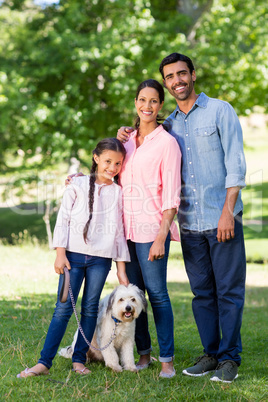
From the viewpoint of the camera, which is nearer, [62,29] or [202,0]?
[62,29]

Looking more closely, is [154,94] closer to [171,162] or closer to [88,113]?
[171,162]

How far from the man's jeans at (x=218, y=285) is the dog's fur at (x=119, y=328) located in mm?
482

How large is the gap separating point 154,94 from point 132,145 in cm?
44

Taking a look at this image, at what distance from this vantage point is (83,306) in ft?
12.6

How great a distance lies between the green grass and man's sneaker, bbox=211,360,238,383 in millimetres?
66

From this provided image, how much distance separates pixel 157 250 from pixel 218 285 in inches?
23.3

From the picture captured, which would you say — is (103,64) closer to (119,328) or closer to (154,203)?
(154,203)

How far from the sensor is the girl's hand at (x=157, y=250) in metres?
3.62

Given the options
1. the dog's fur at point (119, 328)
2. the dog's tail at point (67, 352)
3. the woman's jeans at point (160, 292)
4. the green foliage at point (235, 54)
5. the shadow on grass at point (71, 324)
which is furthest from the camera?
the green foliage at point (235, 54)

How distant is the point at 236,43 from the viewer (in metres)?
13.2

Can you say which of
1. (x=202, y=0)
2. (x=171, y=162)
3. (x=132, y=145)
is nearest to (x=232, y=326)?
(x=171, y=162)

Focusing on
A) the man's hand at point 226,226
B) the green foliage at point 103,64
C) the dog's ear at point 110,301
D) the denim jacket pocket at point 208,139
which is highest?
the green foliage at point 103,64

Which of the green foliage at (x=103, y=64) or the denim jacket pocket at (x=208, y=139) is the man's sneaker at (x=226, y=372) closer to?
the denim jacket pocket at (x=208, y=139)

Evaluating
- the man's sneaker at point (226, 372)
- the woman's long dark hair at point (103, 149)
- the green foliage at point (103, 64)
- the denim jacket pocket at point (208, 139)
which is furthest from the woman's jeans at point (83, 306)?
the green foliage at point (103, 64)
